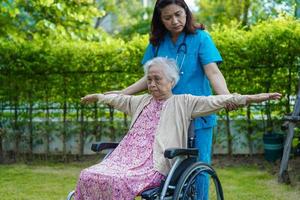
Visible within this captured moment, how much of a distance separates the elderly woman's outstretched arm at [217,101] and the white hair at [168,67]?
132 millimetres

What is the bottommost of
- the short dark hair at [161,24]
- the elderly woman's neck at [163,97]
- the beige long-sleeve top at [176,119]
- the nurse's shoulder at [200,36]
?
the beige long-sleeve top at [176,119]

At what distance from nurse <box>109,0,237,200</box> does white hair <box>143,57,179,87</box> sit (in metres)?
0.05

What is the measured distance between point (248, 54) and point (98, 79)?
1.66 meters

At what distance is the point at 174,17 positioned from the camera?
10.3 ft

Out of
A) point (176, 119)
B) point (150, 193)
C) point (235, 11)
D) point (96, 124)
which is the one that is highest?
point (235, 11)

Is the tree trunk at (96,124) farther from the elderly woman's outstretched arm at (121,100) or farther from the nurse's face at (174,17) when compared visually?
the nurse's face at (174,17)

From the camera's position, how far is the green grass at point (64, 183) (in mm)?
4902

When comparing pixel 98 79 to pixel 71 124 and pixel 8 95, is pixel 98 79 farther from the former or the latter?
pixel 8 95

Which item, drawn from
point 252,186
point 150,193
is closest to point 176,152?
point 150,193

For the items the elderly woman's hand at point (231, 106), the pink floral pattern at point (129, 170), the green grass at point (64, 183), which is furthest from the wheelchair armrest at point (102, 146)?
the green grass at point (64, 183)

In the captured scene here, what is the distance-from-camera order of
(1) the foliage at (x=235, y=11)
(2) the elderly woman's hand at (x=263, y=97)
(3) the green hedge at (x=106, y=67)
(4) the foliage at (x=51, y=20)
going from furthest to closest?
(1) the foliage at (x=235, y=11) < (4) the foliage at (x=51, y=20) < (3) the green hedge at (x=106, y=67) < (2) the elderly woman's hand at (x=263, y=97)

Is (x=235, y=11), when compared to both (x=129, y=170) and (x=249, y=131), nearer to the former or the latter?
(x=249, y=131)

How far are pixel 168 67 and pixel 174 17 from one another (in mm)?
273

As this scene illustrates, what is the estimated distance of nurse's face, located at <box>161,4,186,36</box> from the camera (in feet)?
10.3
